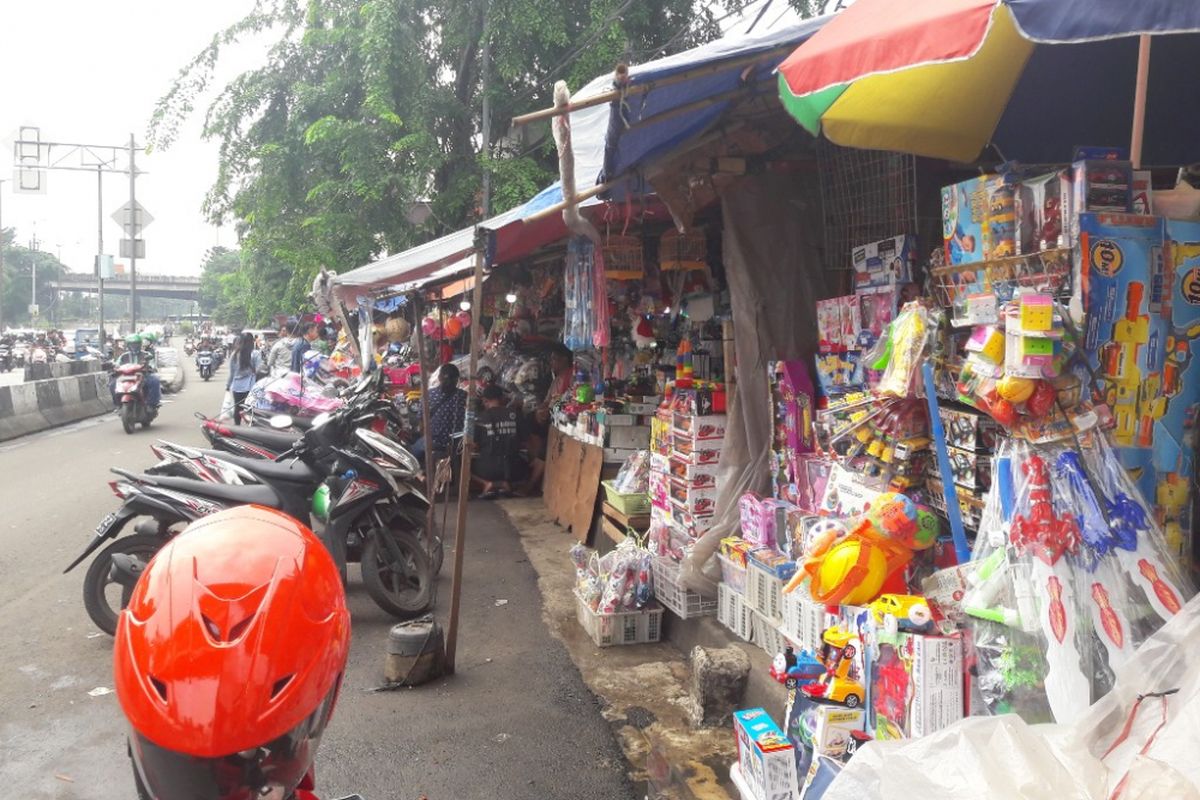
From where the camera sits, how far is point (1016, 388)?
239 centimetres

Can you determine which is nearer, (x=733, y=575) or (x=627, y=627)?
(x=733, y=575)

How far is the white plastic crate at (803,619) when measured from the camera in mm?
3290

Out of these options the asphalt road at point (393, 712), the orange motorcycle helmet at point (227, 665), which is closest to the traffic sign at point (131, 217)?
the asphalt road at point (393, 712)

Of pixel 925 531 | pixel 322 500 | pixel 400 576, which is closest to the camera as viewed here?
pixel 925 531

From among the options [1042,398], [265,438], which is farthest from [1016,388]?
[265,438]

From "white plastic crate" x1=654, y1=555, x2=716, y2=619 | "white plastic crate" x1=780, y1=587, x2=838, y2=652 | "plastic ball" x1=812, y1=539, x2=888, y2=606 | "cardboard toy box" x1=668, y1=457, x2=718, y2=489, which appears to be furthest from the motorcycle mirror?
"plastic ball" x1=812, y1=539, x2=888, y2=606

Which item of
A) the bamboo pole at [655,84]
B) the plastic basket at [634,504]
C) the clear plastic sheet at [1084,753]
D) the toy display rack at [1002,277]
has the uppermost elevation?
the bamboo pole at [655,84]

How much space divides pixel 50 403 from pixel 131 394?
2425 mm

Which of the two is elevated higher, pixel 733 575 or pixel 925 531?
pixel 925 531

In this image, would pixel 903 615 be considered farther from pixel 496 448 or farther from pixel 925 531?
pixel 496 448

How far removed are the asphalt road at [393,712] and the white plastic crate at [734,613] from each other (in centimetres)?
79

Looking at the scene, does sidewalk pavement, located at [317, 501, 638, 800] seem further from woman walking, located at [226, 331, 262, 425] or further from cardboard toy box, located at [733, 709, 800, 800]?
woman walking, located at [226, 331, 262, 425]

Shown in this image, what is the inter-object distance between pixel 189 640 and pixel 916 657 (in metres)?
1.91

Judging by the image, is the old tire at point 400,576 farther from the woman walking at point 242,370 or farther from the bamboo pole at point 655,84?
the woman walking at point 242,370
